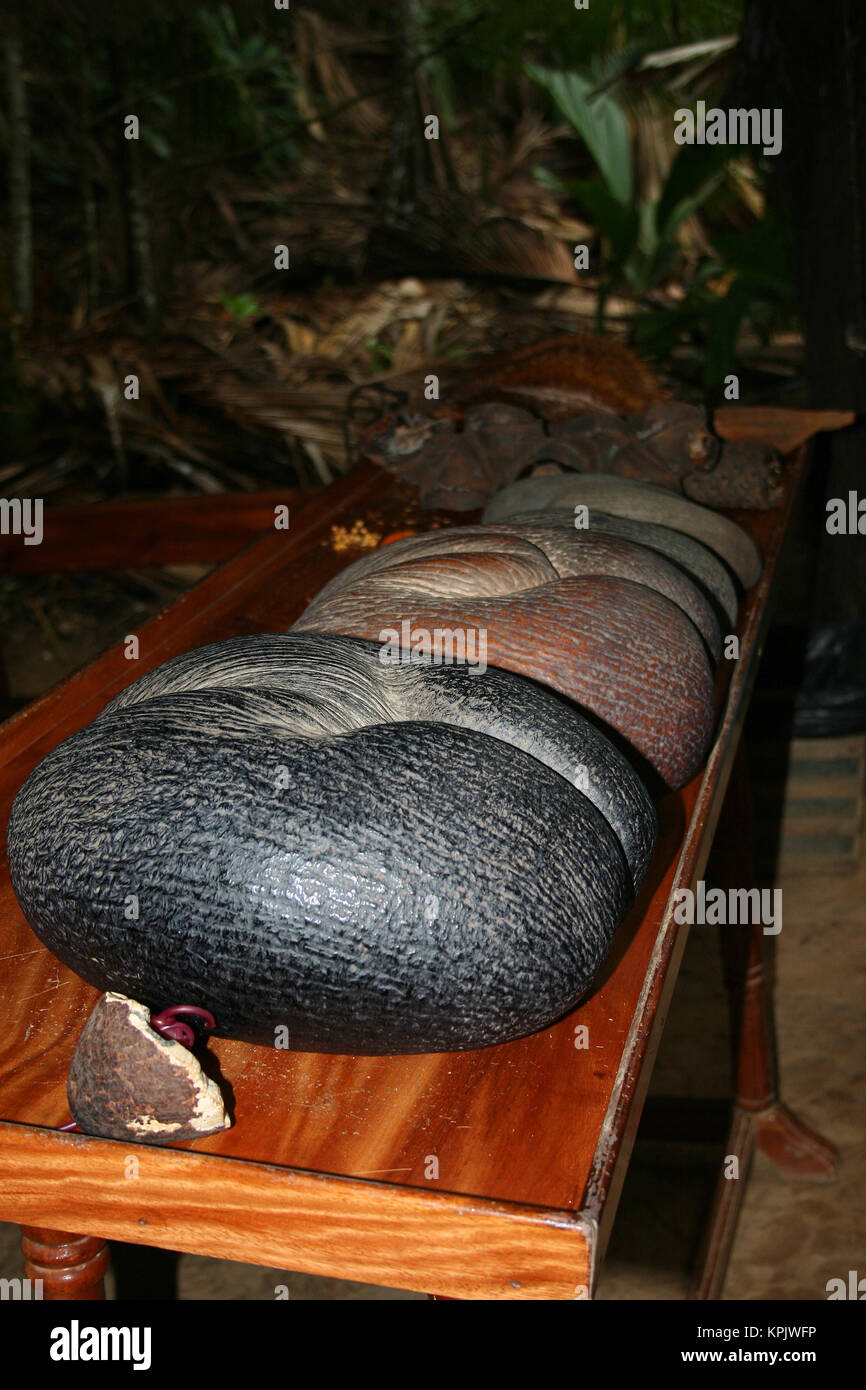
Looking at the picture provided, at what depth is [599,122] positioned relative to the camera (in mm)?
5727

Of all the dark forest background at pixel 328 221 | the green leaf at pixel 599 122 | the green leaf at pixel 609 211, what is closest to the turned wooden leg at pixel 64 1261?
the dark forest background at pixel 328 221

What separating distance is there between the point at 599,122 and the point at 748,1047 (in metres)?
4.93

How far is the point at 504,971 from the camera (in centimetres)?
86

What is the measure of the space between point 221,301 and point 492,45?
6.36 feet

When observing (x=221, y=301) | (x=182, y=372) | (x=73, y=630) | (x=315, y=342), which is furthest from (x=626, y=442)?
(x=221, y=301)

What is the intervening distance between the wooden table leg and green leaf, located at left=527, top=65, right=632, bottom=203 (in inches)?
156

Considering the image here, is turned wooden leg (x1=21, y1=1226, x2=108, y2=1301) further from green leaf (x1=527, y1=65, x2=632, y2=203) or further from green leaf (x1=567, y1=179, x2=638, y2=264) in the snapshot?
green leaf (x1=527, y1=65, x2=632, y2=203)

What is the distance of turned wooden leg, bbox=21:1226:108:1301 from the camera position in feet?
3.40

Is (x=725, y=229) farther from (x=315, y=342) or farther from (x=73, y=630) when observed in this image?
(x=73, y=630)

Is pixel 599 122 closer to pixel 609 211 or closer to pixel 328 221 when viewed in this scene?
pixel 609 211

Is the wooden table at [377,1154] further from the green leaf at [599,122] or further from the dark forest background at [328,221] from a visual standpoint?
the green leaf at [599,122]

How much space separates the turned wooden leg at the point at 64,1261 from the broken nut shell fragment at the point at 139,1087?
0.86 feet

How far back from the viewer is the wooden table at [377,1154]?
2.56ft

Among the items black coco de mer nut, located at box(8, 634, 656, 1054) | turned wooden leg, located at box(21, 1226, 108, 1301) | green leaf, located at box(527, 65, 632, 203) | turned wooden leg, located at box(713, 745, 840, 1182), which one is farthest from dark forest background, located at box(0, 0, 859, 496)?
turned wooden leg, located at box(21, 1226, 108, 1301)
